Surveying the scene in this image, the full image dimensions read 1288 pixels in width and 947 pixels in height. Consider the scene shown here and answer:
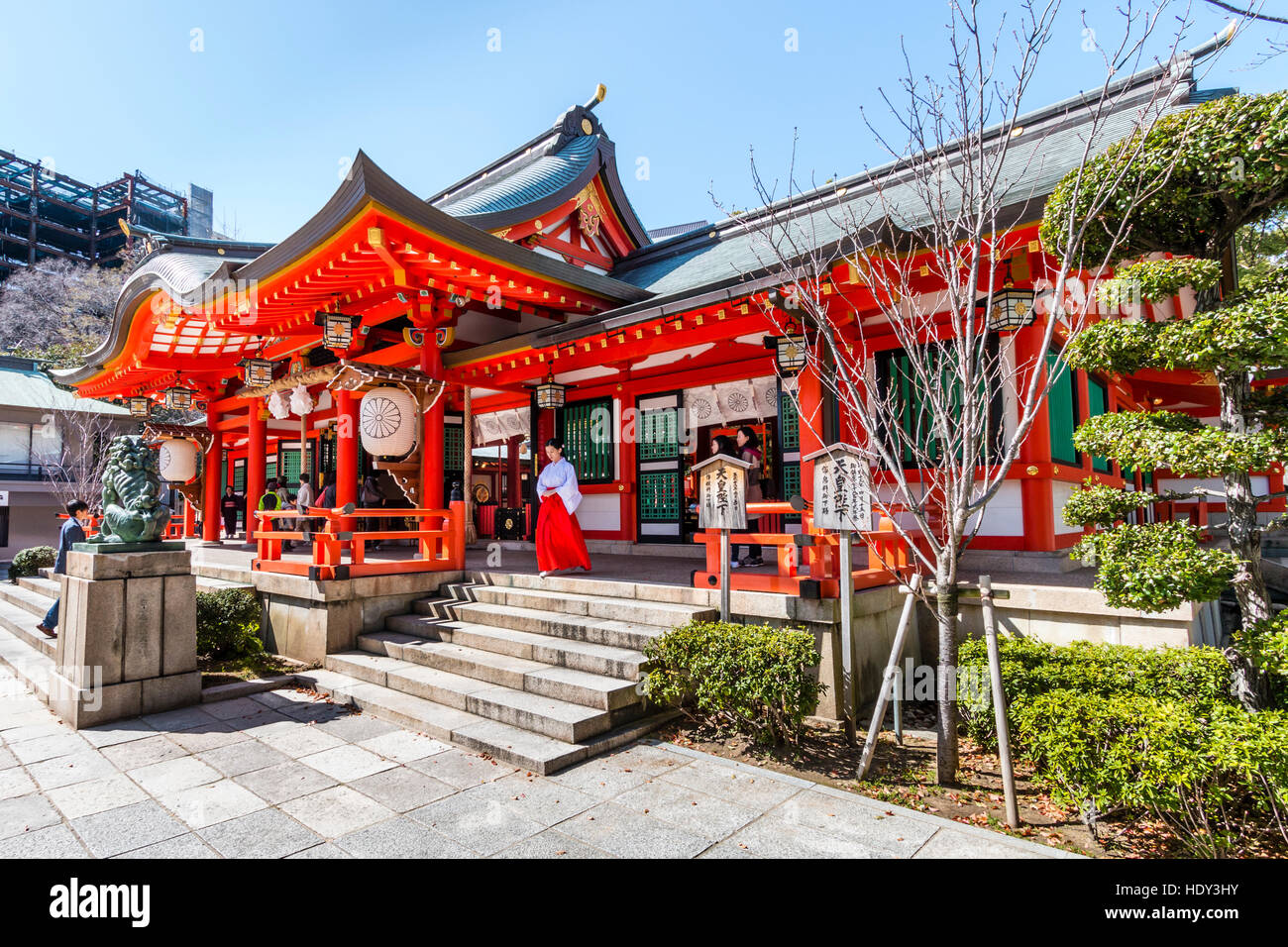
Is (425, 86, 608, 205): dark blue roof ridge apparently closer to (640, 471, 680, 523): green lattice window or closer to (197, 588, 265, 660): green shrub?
(640, 471, 680, 523): green lattice window

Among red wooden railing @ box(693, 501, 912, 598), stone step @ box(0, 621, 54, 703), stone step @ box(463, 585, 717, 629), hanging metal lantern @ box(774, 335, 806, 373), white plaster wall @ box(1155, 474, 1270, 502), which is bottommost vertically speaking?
stone step @ box(0, 621, 54, 703)

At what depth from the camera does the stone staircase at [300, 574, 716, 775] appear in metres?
4.86

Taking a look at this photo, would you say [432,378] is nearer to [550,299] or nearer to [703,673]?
[550,299]

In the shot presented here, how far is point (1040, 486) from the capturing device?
723 cm

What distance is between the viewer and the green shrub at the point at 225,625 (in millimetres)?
7176

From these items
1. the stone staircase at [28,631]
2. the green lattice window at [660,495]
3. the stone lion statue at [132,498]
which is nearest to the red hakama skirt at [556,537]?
the green lattice window at [660,495]

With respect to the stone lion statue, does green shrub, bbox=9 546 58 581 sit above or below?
below

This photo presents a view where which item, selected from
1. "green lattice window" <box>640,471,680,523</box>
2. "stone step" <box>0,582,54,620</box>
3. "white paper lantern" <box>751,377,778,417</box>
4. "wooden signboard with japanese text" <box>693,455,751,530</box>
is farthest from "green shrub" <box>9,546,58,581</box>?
"wooden signboard with japanese text" <box>693,455,751,530</box>

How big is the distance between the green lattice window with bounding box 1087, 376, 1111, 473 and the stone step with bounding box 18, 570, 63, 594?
16.1 m

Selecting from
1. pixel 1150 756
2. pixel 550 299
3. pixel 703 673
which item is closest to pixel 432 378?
pixel 550 299

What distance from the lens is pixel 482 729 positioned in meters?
4.98

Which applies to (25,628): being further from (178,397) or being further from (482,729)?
(482,729)

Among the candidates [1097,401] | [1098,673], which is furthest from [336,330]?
[1097,401]
